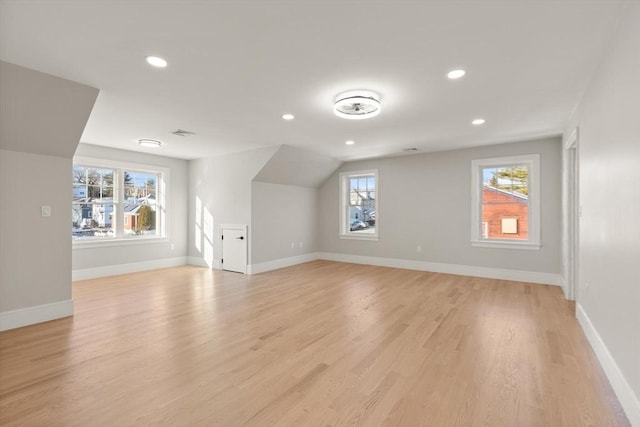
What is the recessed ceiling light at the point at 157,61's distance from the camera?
2502mm

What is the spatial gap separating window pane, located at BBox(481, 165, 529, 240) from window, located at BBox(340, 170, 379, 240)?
7.73 ft

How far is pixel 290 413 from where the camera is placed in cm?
185

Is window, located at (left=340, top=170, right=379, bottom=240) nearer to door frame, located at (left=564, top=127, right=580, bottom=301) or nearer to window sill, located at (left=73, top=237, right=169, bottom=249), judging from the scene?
door frame, located at (left=564, top=127, right=580, bottom=301)

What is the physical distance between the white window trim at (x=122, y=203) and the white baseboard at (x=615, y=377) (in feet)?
23.8

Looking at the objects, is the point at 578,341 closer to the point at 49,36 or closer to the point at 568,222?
the point at 568,222

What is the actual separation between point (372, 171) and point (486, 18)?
207 inches

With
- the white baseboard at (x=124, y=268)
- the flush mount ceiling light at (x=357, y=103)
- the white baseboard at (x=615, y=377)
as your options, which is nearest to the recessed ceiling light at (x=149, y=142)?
the white baseboard at (x=124, y=268)

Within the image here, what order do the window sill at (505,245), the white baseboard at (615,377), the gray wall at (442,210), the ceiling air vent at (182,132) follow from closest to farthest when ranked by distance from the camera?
the white baseboard at (615,377) → the ceiling air vent at (182,132) → the gray wall at (442,210) → the window sill at (505,245)

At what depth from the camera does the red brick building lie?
5.53 meters

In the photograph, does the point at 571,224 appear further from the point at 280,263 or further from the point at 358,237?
the point at 280,263

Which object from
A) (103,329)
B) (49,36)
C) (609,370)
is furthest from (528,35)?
(103,329)

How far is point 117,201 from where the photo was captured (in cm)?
607

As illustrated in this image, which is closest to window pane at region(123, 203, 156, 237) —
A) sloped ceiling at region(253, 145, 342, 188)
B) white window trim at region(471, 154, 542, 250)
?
sloped ceiling at region(253, 145, 342, 188)

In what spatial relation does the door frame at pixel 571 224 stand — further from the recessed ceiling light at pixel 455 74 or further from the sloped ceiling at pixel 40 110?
the sloped ceiling at pixel 40 110
